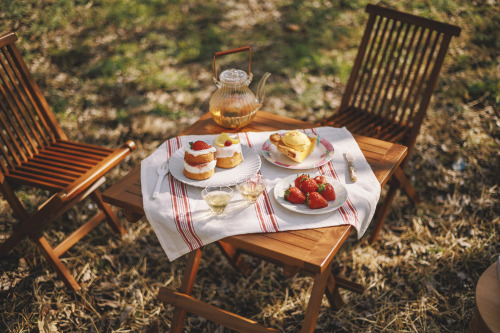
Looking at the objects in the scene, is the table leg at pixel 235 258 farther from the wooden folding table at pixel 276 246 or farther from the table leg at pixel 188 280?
the table leg at pixel 188 280

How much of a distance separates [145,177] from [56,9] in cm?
503

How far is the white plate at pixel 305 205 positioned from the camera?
6.63ft

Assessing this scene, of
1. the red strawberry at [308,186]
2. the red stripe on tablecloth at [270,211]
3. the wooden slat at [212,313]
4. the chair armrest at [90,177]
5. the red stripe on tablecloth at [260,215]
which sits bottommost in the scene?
the wooden slat at [212,313]

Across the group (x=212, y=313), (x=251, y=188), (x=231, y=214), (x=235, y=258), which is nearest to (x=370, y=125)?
(x=235, y=258)

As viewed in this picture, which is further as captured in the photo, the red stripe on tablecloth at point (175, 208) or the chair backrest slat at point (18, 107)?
the chair backrest slat at point (18, 107)

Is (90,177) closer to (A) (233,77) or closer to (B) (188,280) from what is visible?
(B) (188,280)

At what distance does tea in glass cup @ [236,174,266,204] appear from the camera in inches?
81.5

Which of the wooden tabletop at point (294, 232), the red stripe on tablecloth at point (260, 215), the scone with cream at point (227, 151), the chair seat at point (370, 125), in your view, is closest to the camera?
the wooden tabletop at point (294, 232)

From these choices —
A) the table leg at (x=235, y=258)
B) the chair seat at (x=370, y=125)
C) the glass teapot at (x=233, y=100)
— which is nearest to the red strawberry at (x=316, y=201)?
the glass teapot at (x=233, y=100)

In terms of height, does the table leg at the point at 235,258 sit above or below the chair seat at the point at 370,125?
below

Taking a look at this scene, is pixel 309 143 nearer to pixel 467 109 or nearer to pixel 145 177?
pixel 145 177

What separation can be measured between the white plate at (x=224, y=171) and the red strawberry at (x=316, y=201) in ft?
1.21

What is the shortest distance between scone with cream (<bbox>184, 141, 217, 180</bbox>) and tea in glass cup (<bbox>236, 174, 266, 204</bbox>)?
0.59ft

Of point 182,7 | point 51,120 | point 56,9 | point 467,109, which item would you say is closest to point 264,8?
point 182,7
